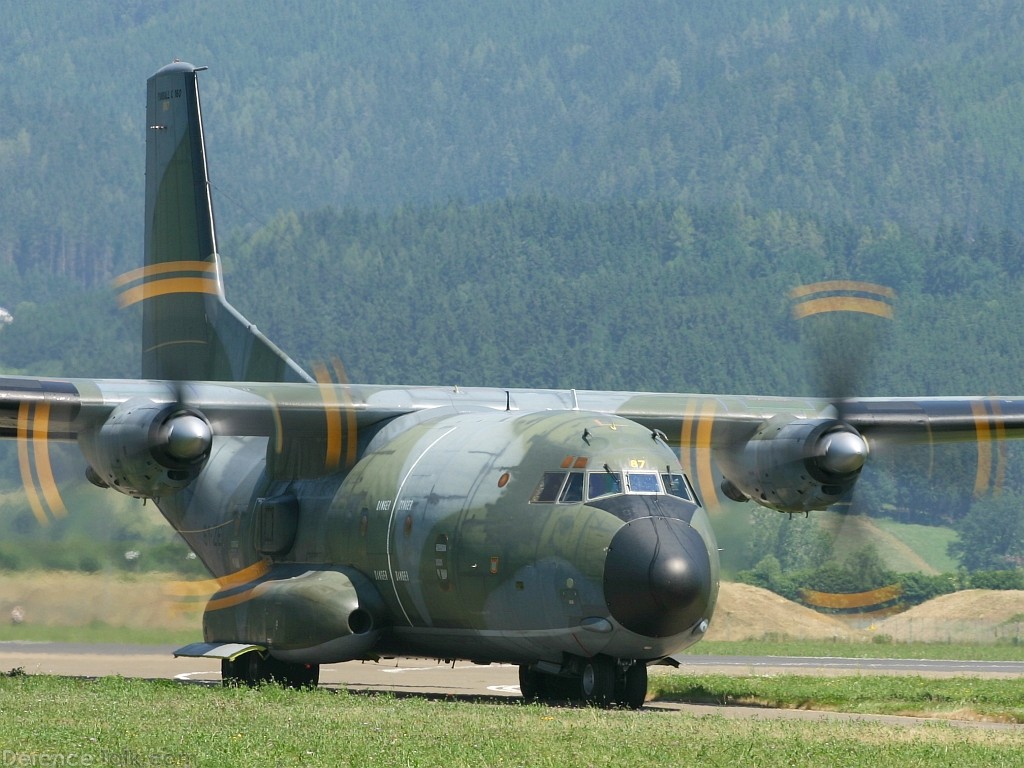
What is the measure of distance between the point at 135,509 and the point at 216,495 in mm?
8759

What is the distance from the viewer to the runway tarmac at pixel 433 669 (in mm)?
21406

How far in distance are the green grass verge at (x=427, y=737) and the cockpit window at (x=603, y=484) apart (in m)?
2.41

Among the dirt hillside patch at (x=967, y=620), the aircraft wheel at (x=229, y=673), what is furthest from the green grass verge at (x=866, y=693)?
the dirt hillside patch at (x=967, y=620)

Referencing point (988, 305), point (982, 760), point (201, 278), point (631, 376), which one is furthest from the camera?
point (988, 305)

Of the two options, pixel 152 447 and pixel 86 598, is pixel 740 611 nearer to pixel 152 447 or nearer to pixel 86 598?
pixel 86 598

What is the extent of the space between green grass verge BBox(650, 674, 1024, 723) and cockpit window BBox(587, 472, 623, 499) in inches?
200

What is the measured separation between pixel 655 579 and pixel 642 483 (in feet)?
5.00

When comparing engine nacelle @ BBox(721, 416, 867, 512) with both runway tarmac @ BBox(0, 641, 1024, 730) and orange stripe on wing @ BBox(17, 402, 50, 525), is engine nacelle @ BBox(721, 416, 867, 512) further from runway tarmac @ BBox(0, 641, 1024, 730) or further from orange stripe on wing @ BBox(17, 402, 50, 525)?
orange stripe on wing @ BBox(17, 402, 50, 525)

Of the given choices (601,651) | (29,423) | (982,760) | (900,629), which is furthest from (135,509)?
(900,629)

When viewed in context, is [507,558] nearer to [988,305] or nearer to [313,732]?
[313,732]

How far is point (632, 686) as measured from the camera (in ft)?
61.5

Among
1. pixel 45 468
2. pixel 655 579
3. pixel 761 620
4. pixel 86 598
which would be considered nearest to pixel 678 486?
pixel 655 579

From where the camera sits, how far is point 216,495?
80.5 feet

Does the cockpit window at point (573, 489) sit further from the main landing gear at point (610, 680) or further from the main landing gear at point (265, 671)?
the main landing gear at point (265, 671)
